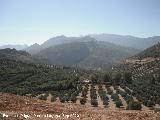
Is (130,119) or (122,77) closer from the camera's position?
(130,119)

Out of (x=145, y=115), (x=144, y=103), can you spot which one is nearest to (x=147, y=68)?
(x=144, y=103)

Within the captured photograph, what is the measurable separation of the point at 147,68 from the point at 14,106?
151m

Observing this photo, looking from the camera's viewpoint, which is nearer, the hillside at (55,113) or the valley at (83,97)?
the hillside at (55,113)

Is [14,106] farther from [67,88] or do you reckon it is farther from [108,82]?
[108,82]

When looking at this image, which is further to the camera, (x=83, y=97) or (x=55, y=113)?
(x=83, y=97)

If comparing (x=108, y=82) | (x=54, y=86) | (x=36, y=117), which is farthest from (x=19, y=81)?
(x=36, y=117)

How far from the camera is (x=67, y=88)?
3912 inches

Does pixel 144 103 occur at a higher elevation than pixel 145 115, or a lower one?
lower

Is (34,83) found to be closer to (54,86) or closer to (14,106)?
(54,86)

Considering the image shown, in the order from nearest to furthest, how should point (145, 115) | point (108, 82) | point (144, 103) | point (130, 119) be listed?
point (130, 119) → point (145, 115) → point (144, 103) → point (108, 82)

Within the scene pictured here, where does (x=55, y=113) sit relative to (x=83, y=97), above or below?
above

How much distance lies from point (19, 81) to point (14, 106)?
8467 cm

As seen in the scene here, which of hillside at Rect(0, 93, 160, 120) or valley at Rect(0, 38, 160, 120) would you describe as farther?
valley at Rect(0, 38, 160, 120)

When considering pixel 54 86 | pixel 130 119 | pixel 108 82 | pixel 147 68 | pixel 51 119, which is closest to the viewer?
pixel 51 119
